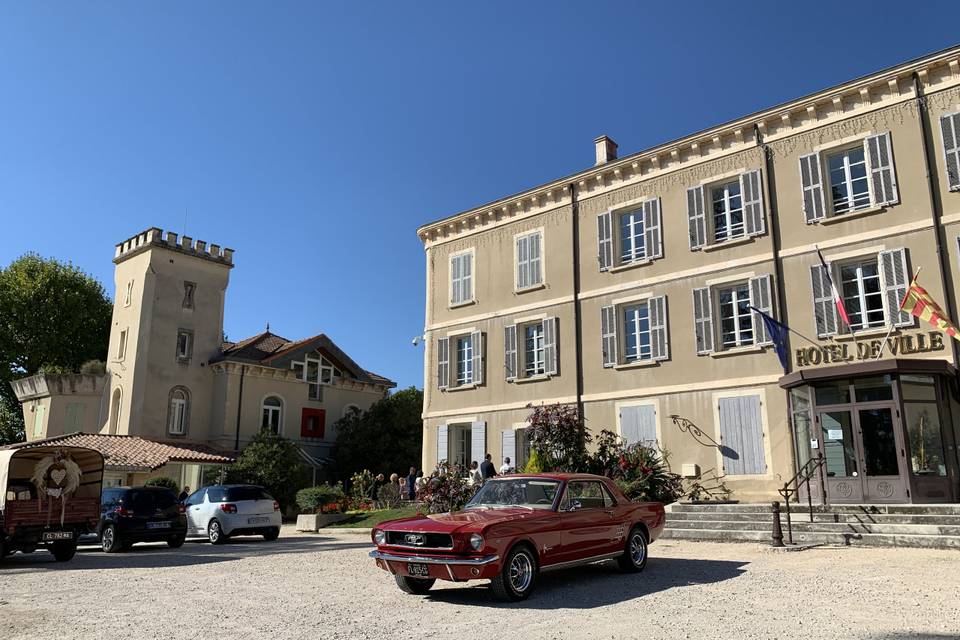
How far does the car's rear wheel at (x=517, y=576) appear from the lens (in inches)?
312

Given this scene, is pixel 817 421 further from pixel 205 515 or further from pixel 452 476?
pixel 205 515

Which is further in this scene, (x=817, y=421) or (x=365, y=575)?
(x=817, y=421)

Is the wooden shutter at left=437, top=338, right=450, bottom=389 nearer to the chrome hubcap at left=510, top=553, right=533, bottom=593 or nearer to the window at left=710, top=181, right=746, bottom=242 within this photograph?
the window at left=710, top=181, right=746, bottom=242

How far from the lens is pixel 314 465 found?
36.1 meters

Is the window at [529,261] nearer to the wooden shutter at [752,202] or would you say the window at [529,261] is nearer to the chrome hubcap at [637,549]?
the wooden shutter at [752,202]

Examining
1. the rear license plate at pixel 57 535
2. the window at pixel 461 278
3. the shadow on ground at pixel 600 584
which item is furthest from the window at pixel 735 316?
the rear license plate at pixel 57 535

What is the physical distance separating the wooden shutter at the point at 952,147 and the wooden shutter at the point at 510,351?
39.6ft

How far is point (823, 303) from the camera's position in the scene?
17.1 meters

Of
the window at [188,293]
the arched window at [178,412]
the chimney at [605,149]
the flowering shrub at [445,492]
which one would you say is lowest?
the flowering shrub at [445,492]

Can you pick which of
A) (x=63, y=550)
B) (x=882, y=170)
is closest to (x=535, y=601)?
(x=63, y=550)

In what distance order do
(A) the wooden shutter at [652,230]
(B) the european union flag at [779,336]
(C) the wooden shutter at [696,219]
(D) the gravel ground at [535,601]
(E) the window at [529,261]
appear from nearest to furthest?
(D) the gravel ground at [535,601]
(B) the european union flag at [779,336]
(C) the wooden shutter at [696,219]
(A) the wooden shutter at [652,230]
(E) the window at [529,261]

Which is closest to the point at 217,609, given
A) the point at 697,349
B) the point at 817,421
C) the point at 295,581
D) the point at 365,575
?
the point at 295,581

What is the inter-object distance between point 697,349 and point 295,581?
40.3ft

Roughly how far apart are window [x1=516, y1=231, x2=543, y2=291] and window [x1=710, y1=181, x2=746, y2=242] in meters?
5.60
